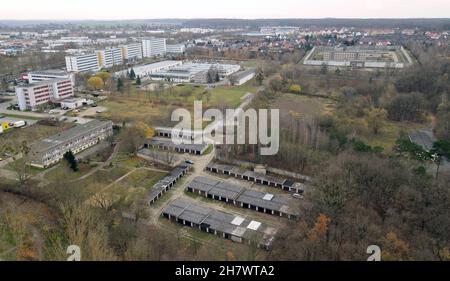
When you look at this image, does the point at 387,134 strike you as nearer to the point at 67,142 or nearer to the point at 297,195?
the point at 297,195

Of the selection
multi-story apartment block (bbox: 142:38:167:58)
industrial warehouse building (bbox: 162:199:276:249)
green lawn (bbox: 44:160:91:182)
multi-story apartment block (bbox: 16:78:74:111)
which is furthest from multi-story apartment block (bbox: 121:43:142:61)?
industrial warehouse building (bbox: 162:199:276:249)

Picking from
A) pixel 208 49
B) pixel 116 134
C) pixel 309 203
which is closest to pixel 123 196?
pixel 309 203

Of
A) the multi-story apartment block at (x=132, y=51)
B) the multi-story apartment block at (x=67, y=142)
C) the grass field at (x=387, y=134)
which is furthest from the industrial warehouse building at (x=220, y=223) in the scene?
the multi-story apartment block at (x=132, y=51)

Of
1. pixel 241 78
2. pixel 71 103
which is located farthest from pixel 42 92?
pixel 241 78

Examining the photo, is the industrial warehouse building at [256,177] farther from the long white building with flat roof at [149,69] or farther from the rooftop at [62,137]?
the long white building with flat roof at [149,69]

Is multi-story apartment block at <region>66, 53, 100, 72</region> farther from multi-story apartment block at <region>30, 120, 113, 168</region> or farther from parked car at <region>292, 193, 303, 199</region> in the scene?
parked car at <region>292, 193, 303, 199</region>

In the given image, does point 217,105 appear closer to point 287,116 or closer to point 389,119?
point 287,116
